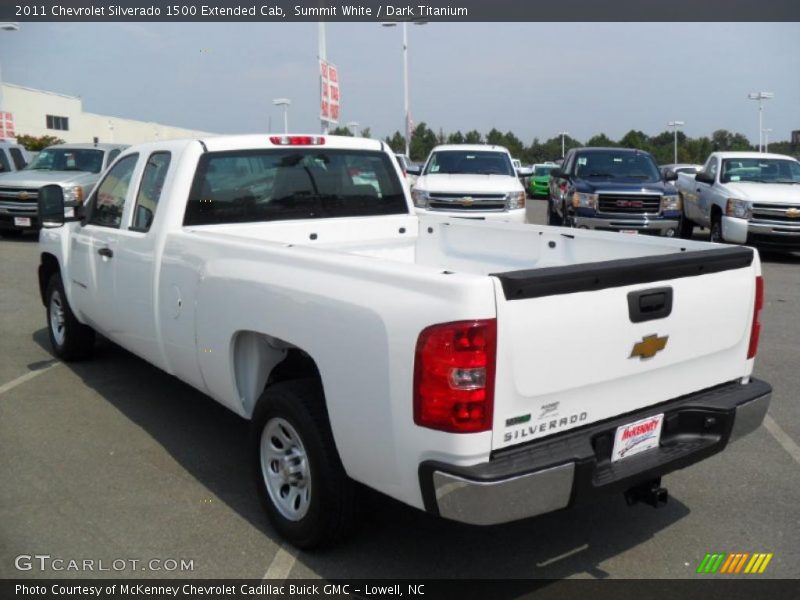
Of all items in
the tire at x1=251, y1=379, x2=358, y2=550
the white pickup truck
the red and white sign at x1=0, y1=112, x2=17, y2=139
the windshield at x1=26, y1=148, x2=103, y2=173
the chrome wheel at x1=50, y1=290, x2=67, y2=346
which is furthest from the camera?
the red and white sign at x1=0, y1=112, x2=17, y2=139

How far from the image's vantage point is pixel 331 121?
1600 centimetres

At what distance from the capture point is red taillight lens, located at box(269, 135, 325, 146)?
204 inches

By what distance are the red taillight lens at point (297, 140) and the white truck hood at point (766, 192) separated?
402 inches

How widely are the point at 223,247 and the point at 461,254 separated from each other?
2.03 metres

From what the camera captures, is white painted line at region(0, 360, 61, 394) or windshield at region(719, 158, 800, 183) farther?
windshield at region(719, 158, 800, 183)

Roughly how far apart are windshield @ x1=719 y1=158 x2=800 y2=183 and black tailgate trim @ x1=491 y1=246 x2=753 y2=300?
12.0 meters

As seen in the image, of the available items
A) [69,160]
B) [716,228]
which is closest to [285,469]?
[716,228]

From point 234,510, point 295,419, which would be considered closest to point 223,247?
point 295,419

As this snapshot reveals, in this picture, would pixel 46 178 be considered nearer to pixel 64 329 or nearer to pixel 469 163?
pixel 469 163

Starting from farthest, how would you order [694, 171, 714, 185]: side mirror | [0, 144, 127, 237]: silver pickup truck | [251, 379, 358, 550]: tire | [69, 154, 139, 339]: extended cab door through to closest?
[0, 144, 127, 237]: silver pickup truck → [694, 171, 714, 185]: side mirror → [69, 154, 139, 339]: extended cab door → [251, 379, 358, 550]: tire

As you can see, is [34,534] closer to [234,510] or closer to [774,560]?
[234,510]

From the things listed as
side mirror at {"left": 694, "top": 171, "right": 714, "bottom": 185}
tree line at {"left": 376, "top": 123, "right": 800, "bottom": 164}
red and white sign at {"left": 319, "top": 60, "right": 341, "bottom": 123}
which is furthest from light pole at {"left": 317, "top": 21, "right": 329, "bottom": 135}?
tree line at {"left": 376, "top": 123, "right": 800, "bottom": 164}

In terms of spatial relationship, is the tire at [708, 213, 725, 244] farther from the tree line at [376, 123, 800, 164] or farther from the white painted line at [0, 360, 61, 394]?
the tree line at [376, 123, 800, 164]

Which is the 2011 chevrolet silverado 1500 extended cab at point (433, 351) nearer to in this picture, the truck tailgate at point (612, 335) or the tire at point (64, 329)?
the truck tailgate at point (612, 335)
